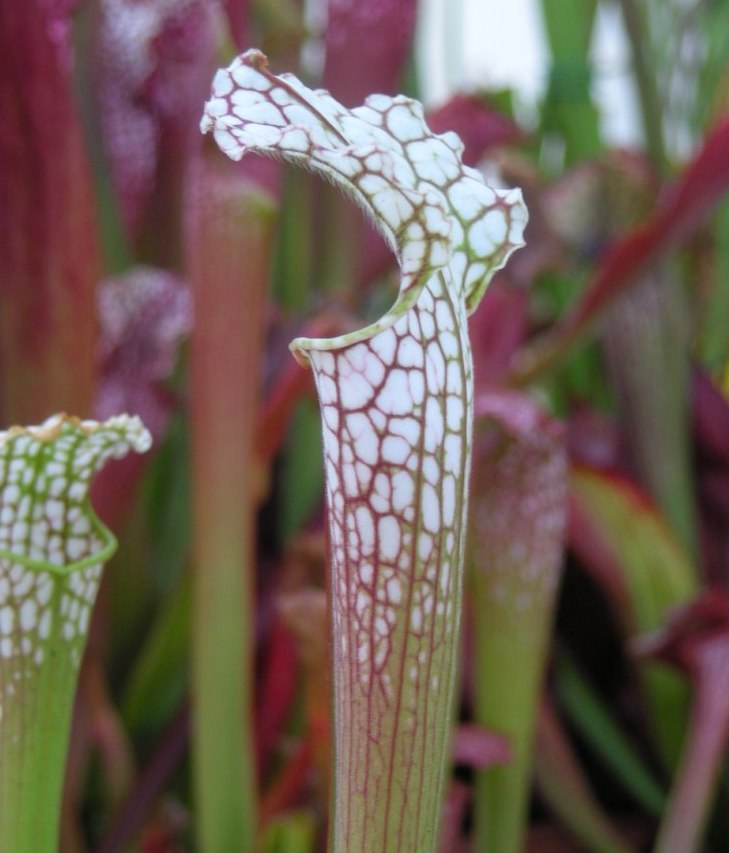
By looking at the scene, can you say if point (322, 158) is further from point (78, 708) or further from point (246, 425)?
point (78, 708)

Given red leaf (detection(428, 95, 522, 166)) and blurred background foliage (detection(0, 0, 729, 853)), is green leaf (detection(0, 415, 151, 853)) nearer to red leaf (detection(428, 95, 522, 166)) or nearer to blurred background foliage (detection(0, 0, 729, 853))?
blurred background foliage (detection(0, 0, 729, 853))

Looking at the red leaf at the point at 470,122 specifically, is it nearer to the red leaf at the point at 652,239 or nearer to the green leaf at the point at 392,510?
the red leaf at the point at 652,239

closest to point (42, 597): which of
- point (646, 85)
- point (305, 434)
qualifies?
point (305, 434)

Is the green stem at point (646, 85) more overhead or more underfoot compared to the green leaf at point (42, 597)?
more overhead

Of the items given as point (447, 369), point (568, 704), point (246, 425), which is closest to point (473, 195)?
point (447, 369)

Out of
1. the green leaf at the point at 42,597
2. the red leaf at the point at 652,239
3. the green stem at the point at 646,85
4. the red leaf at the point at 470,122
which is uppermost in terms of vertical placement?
the green stem at the point at 646,85

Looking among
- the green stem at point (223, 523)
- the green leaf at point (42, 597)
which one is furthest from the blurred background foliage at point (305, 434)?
the green leaf at point (42, 597)

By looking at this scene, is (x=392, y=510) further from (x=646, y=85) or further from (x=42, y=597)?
(x=646, y=85)

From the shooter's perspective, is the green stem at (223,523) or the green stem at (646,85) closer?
the green stem at (223,523)
